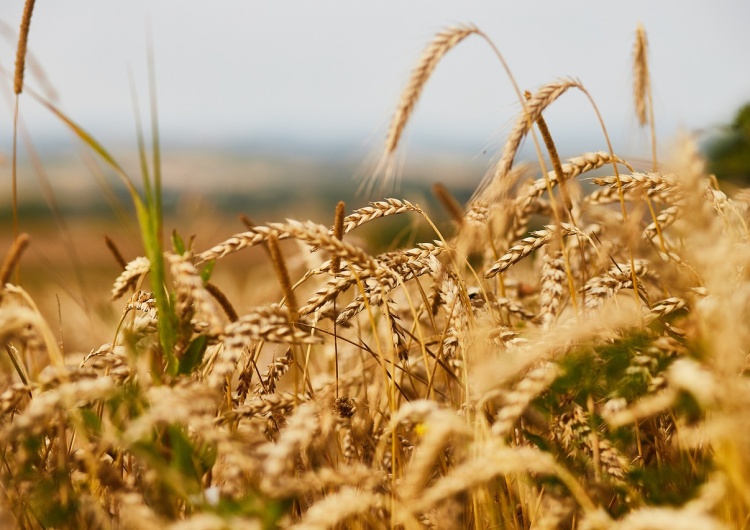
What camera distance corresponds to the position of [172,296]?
50.0 inches

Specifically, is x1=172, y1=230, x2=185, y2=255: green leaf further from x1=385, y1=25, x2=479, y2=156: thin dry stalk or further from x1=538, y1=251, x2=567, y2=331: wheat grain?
x1=538, y1=251, x2=567, y2=331: wheat grain

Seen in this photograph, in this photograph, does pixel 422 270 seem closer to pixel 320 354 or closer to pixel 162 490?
pixel 162 490

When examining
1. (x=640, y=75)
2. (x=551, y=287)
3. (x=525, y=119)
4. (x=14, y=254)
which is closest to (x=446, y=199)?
(x=525, y=119)

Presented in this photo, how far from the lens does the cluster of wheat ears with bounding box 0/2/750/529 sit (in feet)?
3.05

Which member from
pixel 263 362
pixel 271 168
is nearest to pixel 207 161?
pixel 271 168

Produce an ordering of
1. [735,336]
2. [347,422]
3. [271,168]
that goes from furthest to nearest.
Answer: [271,168], [347,422], [735,336]

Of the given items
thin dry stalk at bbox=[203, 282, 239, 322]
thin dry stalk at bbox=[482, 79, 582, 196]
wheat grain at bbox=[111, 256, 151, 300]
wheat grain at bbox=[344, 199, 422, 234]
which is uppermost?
thin dry stalk at bbox=[482, 79, 582, 196]

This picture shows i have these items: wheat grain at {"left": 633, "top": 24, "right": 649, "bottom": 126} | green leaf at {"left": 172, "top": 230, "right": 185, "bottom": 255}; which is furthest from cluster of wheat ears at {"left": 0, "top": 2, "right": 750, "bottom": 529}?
wheat grain at {"left": 633, "top": 24, "right": 649, "bottom": 126}

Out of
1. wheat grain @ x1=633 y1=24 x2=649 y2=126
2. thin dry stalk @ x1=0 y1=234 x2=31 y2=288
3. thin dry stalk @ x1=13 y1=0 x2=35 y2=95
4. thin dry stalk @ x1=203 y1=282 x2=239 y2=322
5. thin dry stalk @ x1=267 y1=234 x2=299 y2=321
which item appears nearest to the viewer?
thin dry stalk @ x1=267 y1=234 x2=299 y2=321

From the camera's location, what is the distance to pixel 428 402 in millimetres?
1003

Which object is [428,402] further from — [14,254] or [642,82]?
[642,82]

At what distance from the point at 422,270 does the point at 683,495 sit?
2.55 ft

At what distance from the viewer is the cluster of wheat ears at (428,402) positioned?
93 cm

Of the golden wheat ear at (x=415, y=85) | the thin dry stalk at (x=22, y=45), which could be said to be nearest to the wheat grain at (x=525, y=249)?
the golden wheat ear at (x=415, y=85)
